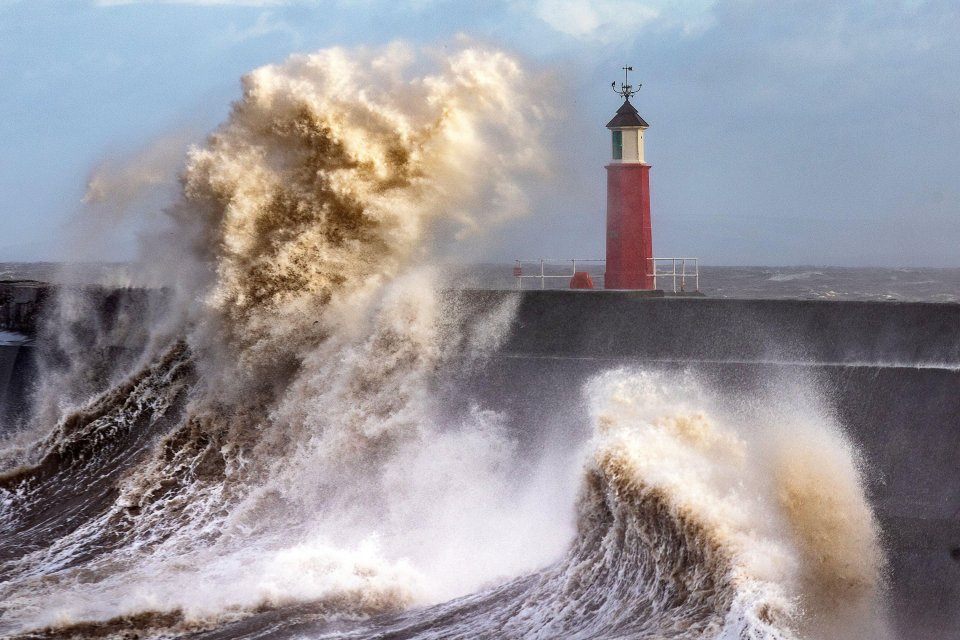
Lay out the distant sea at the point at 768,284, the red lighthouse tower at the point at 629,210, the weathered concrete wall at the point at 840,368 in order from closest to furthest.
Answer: the weathered concrete wall at the point at 840,368 < the red lighthouse tower at the point at 629,210 < the distant sea at the point at 768,284

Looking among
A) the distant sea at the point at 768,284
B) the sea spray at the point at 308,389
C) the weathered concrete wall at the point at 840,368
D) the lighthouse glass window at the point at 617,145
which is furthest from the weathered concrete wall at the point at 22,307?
the lighthouse glass window at the point at 617,145

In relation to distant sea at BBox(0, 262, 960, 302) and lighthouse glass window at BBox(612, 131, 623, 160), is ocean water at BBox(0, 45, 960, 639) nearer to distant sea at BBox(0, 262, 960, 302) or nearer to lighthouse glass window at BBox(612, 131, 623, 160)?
distant sea at BBox(0, 262, 960, 302)

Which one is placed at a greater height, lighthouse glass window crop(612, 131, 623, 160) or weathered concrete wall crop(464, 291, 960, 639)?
lighthouse glass window crop(612, 131, 623, 160)

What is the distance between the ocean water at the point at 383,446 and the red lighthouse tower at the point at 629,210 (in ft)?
5.94

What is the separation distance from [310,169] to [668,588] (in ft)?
20.4

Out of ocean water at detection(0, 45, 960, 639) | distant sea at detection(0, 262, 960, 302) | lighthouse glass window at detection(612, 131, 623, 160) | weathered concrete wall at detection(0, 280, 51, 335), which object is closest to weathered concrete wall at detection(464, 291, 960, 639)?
ocean water at detection(0, 45, 960, 639)

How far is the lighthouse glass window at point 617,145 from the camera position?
1378 centimetres

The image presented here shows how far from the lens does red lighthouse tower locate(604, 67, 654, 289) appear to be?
13641 millimetres

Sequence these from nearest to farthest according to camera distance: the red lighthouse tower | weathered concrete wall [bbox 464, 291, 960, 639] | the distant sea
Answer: weathered concrete wall [bbox 464, 291, 960, 639]
the red lighthouse tower
the distant sea

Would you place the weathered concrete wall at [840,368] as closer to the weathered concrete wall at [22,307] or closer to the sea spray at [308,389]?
the sea spray at [308,389]

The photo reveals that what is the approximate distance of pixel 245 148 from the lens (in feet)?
38.3

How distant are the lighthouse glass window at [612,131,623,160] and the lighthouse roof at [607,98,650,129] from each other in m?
0.09

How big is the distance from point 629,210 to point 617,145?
85 cm

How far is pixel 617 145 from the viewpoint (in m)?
13.8
